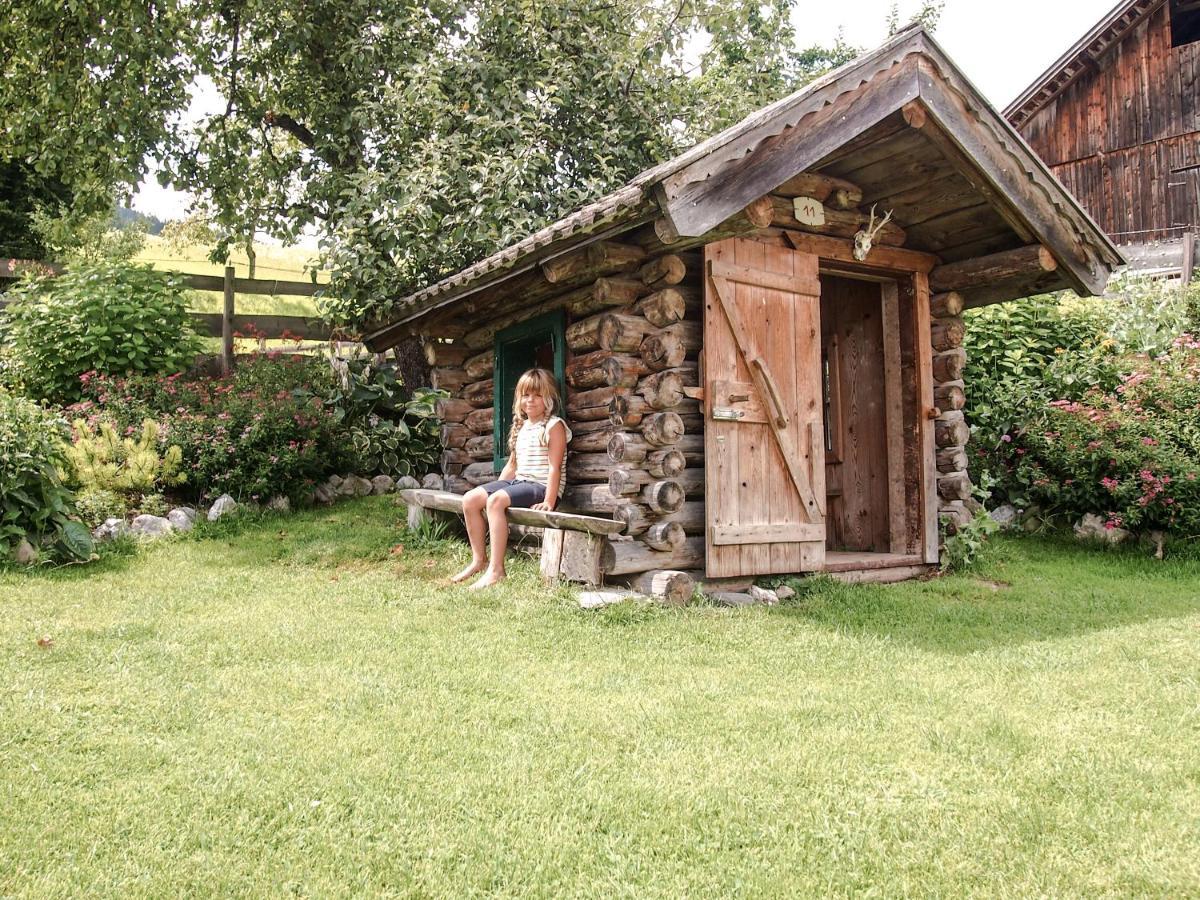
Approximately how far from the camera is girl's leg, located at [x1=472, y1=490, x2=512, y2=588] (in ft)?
20.8

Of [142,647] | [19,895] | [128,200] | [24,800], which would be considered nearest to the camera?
[19,895]

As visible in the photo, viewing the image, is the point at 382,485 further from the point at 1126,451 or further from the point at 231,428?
the point at 1126,451

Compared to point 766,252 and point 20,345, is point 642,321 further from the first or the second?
point 20,345

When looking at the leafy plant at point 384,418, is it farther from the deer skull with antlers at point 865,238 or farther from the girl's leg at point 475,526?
the deer skull with antlers at point 865,238

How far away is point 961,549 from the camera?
24.7ft

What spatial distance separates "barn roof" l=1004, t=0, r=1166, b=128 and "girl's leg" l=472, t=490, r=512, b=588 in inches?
576

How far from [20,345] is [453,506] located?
6440 millimetres

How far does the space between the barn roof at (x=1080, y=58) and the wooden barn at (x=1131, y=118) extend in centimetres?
2

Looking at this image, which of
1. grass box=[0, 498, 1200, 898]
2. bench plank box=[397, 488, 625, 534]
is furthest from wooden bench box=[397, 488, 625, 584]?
grass box=[0, 498, 1200, 898]

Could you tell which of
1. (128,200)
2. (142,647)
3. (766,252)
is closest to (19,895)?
(142,647)

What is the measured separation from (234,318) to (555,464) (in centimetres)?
725

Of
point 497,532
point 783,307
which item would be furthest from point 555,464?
point 783,307

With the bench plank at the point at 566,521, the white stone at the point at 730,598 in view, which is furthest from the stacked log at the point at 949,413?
the bench plank at the point at 566,521

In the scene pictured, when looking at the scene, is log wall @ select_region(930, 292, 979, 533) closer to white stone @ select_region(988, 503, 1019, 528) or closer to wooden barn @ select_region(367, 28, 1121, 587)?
wooden barn @ select_region(367, 28, 1121, 587)
